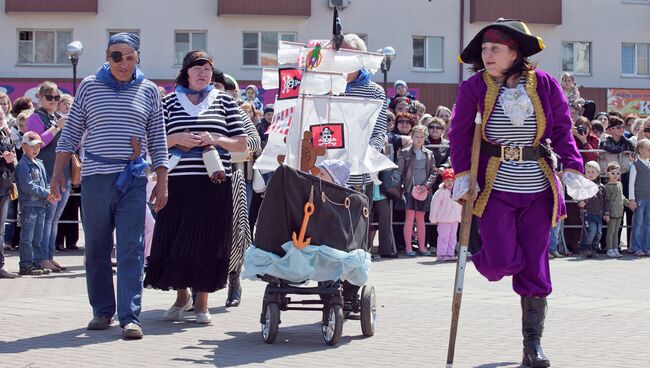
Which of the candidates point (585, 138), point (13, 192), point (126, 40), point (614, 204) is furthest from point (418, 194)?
point (126, 40)

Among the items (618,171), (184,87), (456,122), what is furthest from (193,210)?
(618,171)

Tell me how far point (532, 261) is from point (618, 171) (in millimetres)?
10503

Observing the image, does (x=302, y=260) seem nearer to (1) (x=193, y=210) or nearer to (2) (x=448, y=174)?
(1) (x=193, y=210)

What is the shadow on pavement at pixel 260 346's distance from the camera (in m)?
7.97

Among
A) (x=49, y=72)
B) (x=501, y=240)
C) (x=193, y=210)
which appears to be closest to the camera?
(x=501, y=240)

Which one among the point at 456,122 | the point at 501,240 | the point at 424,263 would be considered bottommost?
the point at 424,263

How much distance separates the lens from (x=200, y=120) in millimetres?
9758

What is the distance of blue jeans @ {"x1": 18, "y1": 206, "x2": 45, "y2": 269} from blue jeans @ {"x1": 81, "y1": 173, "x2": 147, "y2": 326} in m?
4.92

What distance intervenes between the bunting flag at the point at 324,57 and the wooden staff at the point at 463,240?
200cm

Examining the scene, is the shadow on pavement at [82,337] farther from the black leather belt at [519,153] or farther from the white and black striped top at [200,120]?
the black leather belt at [519,153]

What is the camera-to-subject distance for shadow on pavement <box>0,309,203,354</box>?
27.6ft

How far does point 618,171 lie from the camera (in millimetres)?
17812

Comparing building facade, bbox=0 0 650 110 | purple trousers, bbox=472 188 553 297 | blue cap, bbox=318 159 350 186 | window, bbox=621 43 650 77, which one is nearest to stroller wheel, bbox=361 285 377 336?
blue cap, bbox=318 159 350 186

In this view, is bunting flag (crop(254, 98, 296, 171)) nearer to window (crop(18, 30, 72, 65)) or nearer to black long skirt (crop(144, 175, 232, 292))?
black long skirt (crop(144, 175, 232, 292))
